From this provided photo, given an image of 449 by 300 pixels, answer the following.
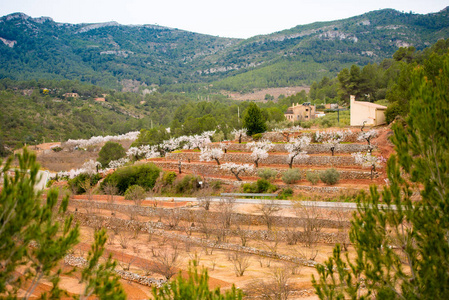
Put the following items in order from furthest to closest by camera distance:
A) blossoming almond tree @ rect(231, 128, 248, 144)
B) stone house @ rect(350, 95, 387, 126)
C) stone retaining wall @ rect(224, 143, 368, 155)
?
blossoming almond tree @ rect(231, 128, 248, 144)
stone house @ rect(350, 95, 387, 126)
stone retaining wall @ rect(224, 143, 368, 155)

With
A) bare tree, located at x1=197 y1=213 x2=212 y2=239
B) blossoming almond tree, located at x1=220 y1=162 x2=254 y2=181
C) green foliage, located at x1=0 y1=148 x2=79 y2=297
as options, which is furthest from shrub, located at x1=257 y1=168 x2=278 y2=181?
green foliage, located at x1=0 y1=148 x2=79 y2=297

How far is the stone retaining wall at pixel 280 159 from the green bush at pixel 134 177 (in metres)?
4.99

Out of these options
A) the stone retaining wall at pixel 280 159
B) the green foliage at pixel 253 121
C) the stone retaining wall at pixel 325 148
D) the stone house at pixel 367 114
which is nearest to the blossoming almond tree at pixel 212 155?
the stone retaining wall at pixel 280 159

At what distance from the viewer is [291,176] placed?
2686 cm

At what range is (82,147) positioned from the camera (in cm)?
5853

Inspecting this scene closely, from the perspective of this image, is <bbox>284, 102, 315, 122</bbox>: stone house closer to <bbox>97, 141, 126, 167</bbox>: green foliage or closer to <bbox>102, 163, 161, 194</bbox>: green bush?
<bbox>97, 141, 126, 167</bbox>: green foliage

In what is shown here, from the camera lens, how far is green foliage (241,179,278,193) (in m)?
26.3

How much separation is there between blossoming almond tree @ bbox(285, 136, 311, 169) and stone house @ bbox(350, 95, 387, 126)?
269 inches

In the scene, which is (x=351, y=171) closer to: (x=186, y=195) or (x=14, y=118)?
(x=186, y=195)

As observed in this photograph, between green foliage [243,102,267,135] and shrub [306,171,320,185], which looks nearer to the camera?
shrub [306,171,320,185]

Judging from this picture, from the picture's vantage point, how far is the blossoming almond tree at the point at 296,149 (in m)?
29.4

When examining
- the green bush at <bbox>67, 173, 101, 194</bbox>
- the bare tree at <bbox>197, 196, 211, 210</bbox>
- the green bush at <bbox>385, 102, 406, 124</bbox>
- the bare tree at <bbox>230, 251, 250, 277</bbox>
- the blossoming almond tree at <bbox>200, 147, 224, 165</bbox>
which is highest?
the green bush at <bbox>385, 102, 406, 124</bbox>

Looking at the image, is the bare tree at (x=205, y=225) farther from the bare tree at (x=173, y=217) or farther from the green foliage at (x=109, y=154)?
the green foliage at (x=109, y=154)

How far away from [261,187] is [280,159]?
17.6ft
